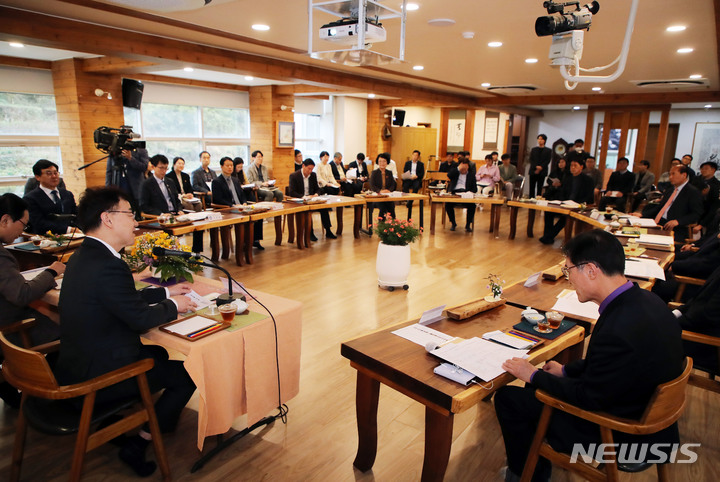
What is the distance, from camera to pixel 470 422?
2639mm

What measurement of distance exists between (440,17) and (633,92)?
7.63 m

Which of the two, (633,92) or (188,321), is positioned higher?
(633,92)

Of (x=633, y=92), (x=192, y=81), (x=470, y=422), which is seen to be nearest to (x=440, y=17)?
(x=470, y=422)

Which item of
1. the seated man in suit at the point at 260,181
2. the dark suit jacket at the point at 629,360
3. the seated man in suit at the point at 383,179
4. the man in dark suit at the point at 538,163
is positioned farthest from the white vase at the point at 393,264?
the man in dark suit at the point at 538,163

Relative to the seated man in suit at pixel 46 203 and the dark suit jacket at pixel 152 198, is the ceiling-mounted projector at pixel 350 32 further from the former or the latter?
the dark suit jacket at pixel 152 198

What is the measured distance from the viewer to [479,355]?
1921 mm

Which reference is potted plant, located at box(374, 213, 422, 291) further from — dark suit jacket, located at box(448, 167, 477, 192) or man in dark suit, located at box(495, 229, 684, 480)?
dark suit jacket, located at box(448, 167, 477, 192)

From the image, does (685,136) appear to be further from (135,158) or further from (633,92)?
(135,158)

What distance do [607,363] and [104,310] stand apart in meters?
2.02

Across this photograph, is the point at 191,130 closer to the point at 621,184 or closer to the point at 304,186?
the point at 304,186

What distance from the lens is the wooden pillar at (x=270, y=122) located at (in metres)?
9.72

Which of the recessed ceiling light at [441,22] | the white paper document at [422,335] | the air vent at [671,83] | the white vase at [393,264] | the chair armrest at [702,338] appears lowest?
the white vase at [393,264]

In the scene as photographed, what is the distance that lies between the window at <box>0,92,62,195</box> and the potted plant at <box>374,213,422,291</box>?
6.02m

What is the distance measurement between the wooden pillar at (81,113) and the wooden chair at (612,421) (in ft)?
24.1
